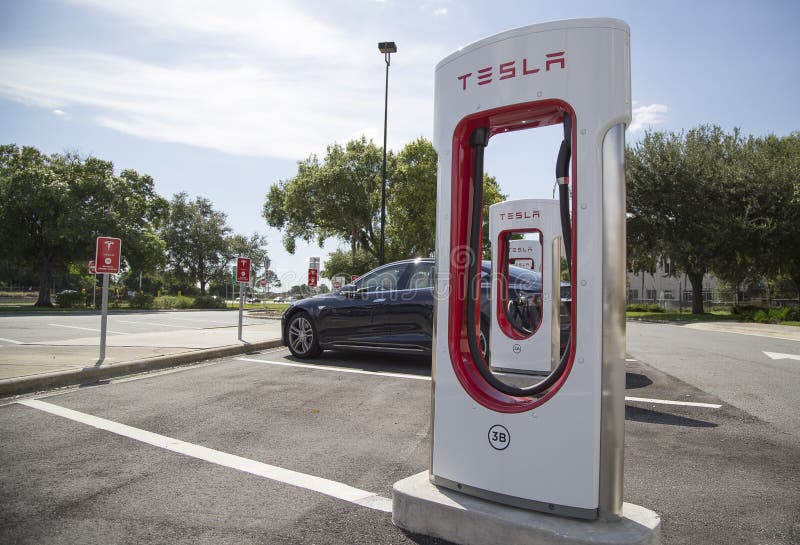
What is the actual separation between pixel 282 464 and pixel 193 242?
65129 millimetres

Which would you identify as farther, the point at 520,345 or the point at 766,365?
the point at 766,365

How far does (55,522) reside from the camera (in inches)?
113

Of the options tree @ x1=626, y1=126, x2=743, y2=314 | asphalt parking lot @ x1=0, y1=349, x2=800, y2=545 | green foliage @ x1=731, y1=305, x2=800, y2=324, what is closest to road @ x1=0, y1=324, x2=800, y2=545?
asphalt parking lot @ x1=0, y1=349, x2=800, y2=545

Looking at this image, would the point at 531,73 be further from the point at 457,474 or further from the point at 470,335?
the point at 457,474

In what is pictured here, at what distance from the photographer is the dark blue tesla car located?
750cm

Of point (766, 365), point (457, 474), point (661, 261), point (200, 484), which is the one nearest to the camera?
point (457, 474)

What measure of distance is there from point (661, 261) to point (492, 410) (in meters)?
33.6

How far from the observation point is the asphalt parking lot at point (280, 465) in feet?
9.34

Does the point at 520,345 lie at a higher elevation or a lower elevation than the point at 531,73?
lower

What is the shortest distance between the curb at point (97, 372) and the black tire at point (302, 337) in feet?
4.36

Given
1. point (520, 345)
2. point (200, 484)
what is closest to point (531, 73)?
point (200, 484)

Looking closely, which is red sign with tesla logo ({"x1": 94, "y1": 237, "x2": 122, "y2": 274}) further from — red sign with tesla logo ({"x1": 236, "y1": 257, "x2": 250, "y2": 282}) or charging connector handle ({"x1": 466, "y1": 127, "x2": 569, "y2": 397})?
charging connector handle ({"x1": 466, "y1": 127, "x2": 569, "y2": 397})

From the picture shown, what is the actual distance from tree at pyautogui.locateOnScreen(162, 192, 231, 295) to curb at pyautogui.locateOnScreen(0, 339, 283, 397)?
5824 cm

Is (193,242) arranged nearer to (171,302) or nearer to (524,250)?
(171,302)
